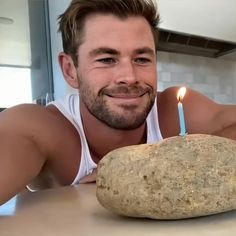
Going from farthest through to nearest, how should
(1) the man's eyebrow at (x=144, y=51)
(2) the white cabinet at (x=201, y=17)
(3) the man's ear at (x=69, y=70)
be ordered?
(2) the white cabinet at (x=201, y=17)
(3) the man's ear at (x=69, y=70)
(1) the man's eyebrow at (x=144, y=51)

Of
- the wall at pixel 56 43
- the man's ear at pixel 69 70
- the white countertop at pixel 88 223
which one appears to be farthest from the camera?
the wall at pixel 56 43

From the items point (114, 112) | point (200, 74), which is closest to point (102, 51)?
point (114, 112)

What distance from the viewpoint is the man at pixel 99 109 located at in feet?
2.30

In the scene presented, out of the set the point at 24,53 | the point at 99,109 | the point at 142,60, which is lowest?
the point at 24,53

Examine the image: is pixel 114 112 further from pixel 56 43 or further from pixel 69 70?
pixel 56 43

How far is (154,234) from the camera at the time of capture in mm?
332

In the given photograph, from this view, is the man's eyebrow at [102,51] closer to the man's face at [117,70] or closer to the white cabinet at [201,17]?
the man's face at [117,70]

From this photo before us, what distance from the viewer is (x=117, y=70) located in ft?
2.36

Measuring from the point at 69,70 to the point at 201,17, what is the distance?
0.93 meters

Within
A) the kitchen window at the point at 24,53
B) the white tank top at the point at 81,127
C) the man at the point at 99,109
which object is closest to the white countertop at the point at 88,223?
the man at the point at 99,109

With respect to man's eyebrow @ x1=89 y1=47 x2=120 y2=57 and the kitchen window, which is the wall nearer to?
the kitchen window

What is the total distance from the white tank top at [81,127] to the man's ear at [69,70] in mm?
48

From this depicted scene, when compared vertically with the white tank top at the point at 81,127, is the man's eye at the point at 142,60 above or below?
above

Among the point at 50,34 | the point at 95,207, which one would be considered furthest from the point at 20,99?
the point at 95,207
